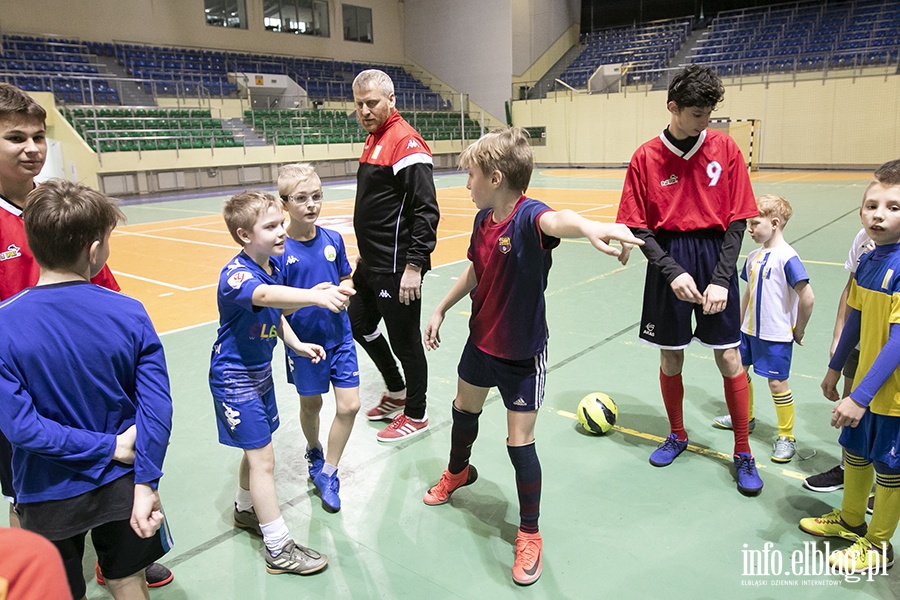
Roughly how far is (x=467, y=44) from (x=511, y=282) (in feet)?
108

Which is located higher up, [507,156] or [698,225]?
[507,156]

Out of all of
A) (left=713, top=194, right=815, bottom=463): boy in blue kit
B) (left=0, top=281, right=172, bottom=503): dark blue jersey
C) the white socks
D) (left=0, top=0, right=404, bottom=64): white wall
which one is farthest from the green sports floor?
(left=0, top=0, right=404, bottom=64): white wall

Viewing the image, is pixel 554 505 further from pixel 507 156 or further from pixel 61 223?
pixel 61 223

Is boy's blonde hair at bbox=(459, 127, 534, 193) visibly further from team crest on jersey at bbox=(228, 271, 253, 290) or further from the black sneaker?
the black sneaker

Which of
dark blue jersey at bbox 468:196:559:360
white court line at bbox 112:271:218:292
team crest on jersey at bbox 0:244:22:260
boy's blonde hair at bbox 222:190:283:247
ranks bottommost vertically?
white court line at bbox 112:271:218:292

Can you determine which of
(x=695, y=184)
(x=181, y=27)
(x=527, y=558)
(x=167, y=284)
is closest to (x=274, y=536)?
(x=527, y=558)

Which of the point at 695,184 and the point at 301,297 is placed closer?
the point at 301,297

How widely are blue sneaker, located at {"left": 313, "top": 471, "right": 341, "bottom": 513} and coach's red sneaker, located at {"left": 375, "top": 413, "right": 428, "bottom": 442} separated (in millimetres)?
727

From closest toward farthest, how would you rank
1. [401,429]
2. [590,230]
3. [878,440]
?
[590,230], [878,440], [401,429]

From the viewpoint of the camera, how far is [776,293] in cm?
374

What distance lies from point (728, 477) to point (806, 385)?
1631mm

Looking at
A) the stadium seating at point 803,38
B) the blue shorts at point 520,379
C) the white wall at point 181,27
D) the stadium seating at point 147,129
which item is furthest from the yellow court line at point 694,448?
the white wall at point 181,27

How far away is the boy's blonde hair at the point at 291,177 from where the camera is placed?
3244 mm

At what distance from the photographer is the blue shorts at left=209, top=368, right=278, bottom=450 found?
9.41 feet
